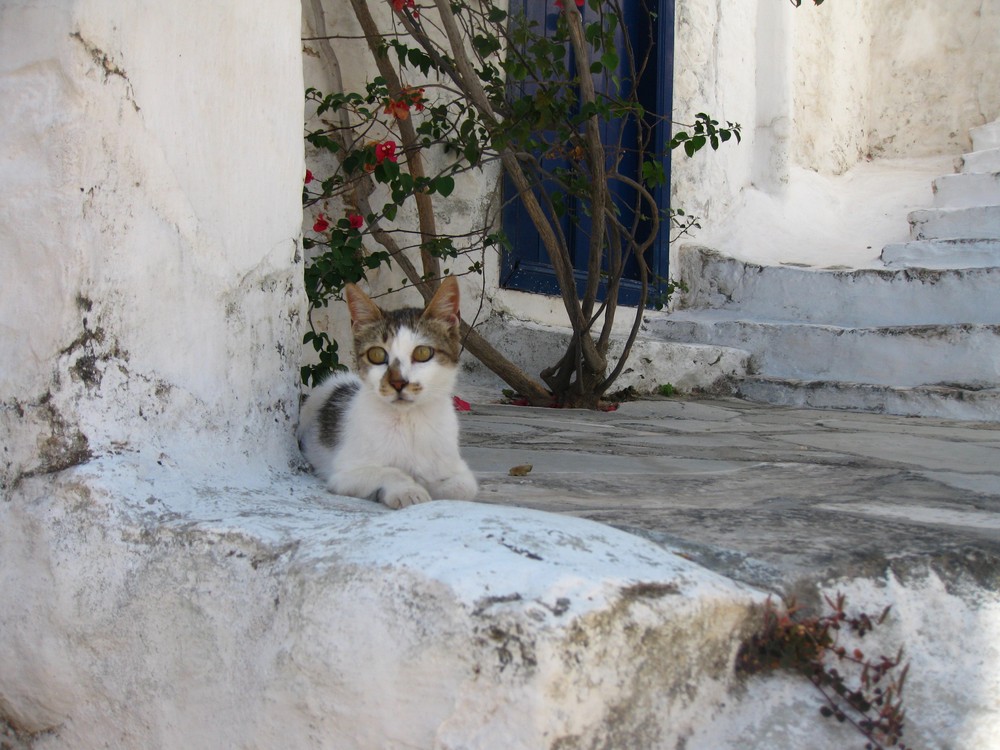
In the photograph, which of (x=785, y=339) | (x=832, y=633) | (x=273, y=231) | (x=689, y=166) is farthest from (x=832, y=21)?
(x=832, y=633)

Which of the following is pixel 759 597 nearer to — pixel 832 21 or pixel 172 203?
pixel 172 203

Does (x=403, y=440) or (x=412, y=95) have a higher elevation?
(x=412, y=95)

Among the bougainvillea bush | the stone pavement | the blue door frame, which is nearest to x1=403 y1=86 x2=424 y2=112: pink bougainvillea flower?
the bougainvillea bush

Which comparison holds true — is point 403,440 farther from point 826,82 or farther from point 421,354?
point 826,82

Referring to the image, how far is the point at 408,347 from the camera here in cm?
252

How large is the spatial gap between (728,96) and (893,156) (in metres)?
2.04

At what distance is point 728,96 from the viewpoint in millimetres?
7027

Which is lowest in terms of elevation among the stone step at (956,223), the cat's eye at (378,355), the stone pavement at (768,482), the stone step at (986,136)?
the stone pavement at (768,482)

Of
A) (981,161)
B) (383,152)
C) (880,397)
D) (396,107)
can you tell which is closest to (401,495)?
(383,152)

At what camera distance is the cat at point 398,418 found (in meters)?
2.35

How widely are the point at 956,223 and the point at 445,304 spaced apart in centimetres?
478

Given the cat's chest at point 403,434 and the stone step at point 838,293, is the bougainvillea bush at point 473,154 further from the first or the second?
the stone step at point 838,293

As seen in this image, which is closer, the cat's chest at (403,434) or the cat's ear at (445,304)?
the cat's chest at (403,434)

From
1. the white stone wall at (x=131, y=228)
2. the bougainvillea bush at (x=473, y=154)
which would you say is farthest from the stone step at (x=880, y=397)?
the white stone wall at (x=131, y=228)
